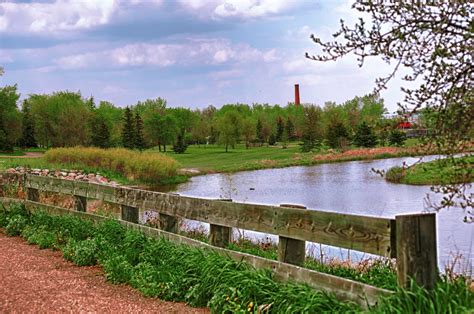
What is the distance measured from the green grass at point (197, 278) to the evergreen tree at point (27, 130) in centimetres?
6816

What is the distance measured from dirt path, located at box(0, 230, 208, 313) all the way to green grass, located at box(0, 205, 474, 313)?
0.16 meters

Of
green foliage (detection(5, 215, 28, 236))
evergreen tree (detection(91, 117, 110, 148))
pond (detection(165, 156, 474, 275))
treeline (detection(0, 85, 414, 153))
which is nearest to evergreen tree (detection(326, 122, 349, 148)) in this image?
treeline (detection(0, 85, 414, 153))

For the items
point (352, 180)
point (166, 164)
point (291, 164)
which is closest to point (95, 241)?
point (352, 180)

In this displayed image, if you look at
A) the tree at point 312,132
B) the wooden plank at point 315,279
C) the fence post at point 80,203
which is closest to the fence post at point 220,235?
the wooden plank at point 315,279

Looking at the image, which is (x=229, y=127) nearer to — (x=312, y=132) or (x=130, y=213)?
(x=312, y=132)

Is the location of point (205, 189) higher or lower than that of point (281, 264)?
lower

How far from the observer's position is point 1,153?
61.4 meters

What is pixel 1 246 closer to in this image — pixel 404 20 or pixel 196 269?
pixel 196 269

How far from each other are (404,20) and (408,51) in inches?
10.2

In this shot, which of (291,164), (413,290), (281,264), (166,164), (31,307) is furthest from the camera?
(291,164)

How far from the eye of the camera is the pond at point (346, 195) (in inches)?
594

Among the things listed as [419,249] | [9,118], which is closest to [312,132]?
[9,118]

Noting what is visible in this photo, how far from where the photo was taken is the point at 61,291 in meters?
6.91

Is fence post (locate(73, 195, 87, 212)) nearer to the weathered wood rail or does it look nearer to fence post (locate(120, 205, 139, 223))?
the weathered wood rail
